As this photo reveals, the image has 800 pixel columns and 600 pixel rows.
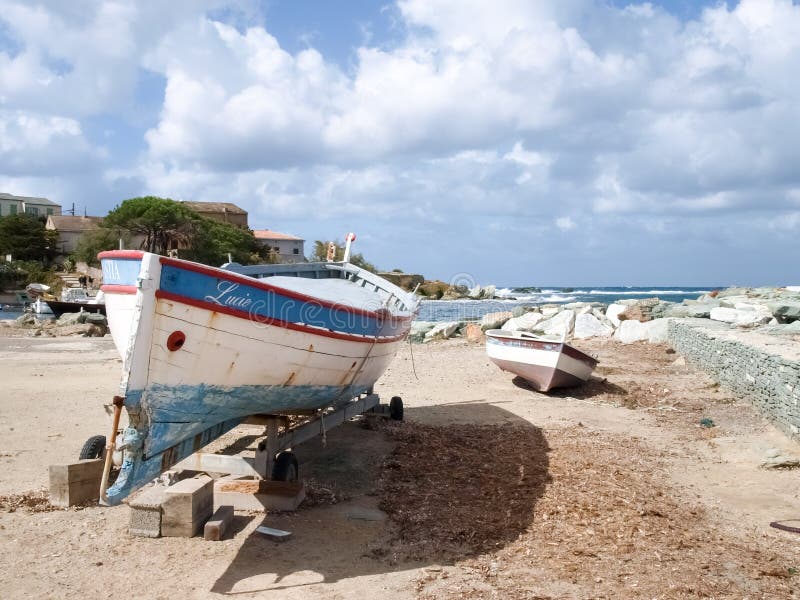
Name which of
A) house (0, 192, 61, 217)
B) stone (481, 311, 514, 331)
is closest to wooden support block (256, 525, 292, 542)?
stone (481, 311, 514, 331)

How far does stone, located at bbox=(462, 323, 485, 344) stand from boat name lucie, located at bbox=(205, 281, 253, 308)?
16.7 m

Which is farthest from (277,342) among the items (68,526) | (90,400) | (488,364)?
(488,364)

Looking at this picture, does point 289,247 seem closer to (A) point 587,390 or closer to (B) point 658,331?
(B) point 658,331

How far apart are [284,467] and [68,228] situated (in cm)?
7213

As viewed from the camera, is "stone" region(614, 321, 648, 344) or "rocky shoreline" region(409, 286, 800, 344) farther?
"stone" region(614, 321, 648, 344)

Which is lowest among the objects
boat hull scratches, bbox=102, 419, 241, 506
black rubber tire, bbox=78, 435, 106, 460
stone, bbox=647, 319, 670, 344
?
black rubber tire, bbox=78, 435, 106, 460

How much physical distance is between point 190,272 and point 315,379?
194cm

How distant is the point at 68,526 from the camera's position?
5.48 m

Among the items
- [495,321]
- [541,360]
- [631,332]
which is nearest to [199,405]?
[541,360]

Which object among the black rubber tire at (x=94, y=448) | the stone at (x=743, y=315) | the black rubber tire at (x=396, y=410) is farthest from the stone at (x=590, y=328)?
the black rubber tire at (x=94, y=448)

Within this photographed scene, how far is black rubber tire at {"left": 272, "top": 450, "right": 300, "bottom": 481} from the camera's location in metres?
6.23

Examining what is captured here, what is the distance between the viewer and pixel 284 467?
626cm

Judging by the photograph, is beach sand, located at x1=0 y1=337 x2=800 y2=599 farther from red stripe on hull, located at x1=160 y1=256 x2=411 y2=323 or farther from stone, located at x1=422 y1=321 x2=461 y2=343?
stone, located at x1=422 y1=321 x2=461 y2=343

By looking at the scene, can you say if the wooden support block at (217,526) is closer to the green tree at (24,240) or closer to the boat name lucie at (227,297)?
the boat name lucie at (227,297)
